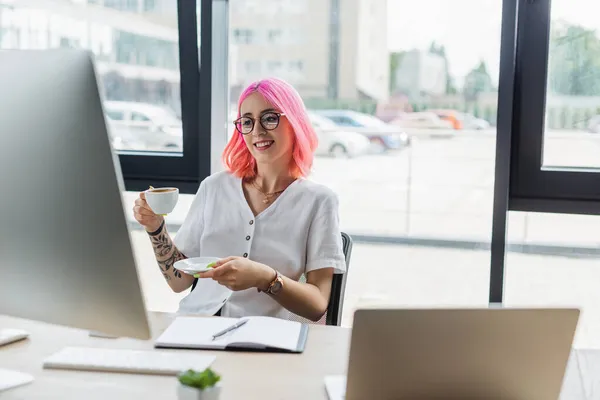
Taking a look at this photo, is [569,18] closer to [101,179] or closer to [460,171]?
[460,171]

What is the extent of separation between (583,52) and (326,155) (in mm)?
1010

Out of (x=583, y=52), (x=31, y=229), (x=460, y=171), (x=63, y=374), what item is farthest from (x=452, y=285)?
(x=31, y=229)

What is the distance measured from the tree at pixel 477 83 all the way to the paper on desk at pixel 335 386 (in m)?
1.54

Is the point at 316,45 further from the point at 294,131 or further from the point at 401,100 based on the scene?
the point at 294,131

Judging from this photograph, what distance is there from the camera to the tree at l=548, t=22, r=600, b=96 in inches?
95.5

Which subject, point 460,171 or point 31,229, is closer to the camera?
point 31,229

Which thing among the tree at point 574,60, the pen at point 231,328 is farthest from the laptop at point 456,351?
the tree at point 574,60

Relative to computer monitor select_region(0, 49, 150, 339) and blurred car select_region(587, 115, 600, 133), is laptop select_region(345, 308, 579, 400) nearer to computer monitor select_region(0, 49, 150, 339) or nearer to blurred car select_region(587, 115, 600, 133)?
computer monitor select_region(0, 49, 150, 339)

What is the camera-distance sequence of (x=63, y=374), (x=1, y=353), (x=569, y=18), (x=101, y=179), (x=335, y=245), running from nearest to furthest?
1. (x=101, y=179)
2. (x=63, y=374)
3. (x=1, y=353)
4. (x=335, y=245)
5. (x=569, y=18)

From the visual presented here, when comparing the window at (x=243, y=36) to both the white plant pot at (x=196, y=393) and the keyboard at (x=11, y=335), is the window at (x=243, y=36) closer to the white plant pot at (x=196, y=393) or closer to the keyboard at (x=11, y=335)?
the keyboard at (x=11, y=335)

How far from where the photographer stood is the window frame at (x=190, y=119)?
2.74m

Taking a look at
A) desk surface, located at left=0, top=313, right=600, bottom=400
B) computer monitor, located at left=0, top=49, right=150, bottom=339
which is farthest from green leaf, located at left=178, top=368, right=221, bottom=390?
desk surface, located at left=0, top=313, right=600, bottom=400

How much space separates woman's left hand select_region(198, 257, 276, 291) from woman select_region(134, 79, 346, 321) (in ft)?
0.32

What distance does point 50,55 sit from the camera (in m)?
0.94
